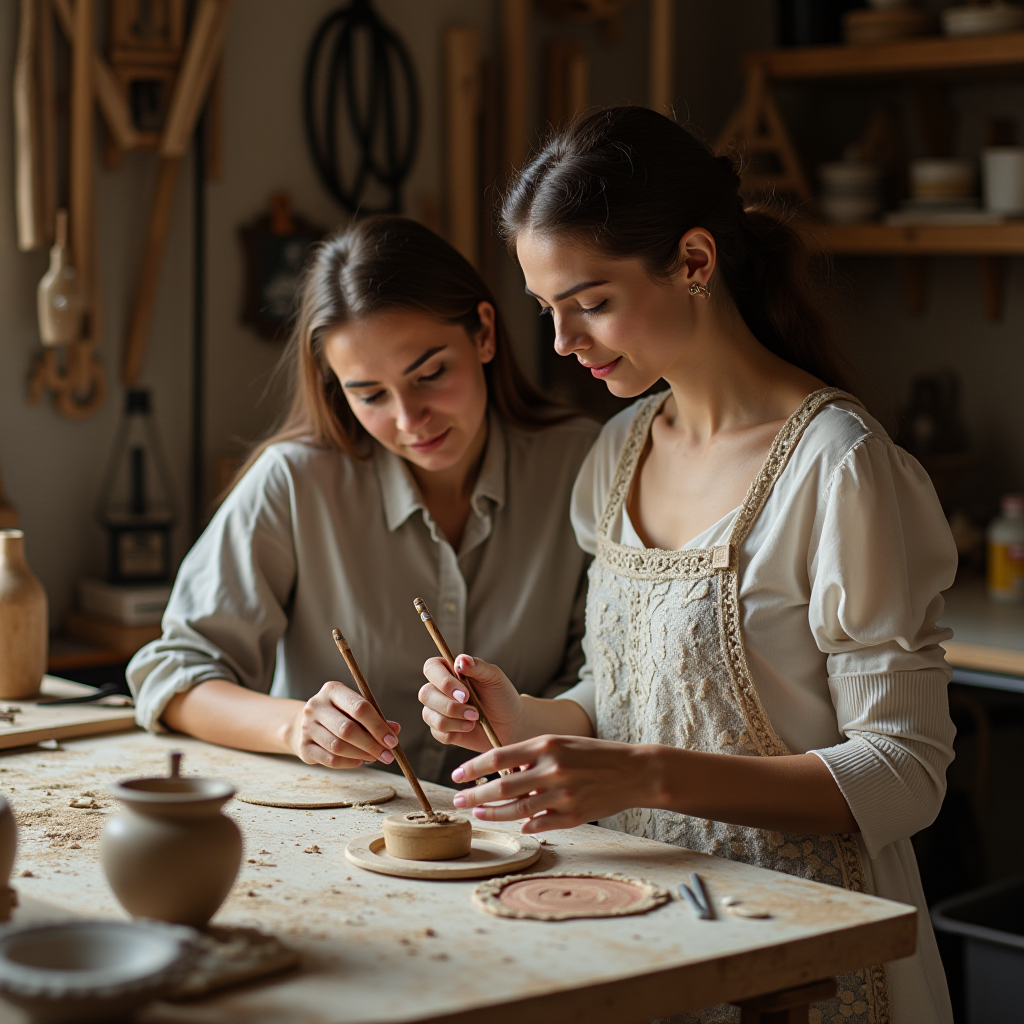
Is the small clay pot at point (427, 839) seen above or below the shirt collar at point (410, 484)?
below

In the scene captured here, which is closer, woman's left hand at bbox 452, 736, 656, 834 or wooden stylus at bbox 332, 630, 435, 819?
woman's left hand at bbox 452, 736, 656, 834

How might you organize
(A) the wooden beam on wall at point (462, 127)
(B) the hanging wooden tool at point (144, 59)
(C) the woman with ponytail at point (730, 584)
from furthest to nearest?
(A) the wooden beam on wall at point (462, 127)
(B) the hanging wooden tool at point (144, 59)
(C) the woman with ponytail at point (730, 584)

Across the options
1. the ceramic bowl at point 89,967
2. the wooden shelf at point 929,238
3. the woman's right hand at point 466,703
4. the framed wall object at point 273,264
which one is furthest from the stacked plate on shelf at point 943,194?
the ceramic bowl at point 89,967

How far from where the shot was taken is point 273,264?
3.53 metres

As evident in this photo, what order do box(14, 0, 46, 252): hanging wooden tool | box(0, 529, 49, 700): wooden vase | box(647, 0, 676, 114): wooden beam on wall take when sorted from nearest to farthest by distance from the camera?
box(0, 529, 49, 700): wooden vase, box(14, 0, 46, 252): hanging wooden tool, box(647, 0, 676, 114): wooden beam on wall

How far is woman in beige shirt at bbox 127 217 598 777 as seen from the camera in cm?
208

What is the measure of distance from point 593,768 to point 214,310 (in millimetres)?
2323

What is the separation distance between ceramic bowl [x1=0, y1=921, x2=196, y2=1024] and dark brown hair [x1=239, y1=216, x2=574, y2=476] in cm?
123

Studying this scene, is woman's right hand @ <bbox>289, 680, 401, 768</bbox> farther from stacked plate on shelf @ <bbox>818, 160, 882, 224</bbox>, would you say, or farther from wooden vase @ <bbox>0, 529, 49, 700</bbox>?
stacked plate on shelf @ <bbox>818, 160, 882, 224</bbox>

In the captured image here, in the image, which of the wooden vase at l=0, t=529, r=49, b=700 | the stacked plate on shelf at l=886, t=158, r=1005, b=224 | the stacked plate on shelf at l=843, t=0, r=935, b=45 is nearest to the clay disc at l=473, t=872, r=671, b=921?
the wooden vase at l=0, t=529, r=49, b=700

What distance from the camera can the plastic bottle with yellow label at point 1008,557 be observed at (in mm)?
3432

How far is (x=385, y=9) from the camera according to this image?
373 centimetres

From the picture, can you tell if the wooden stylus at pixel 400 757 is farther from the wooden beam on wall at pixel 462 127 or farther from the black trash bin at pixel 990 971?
the wooden beam on wall at pixel 462 127

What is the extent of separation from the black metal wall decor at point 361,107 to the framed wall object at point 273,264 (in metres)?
0.18
